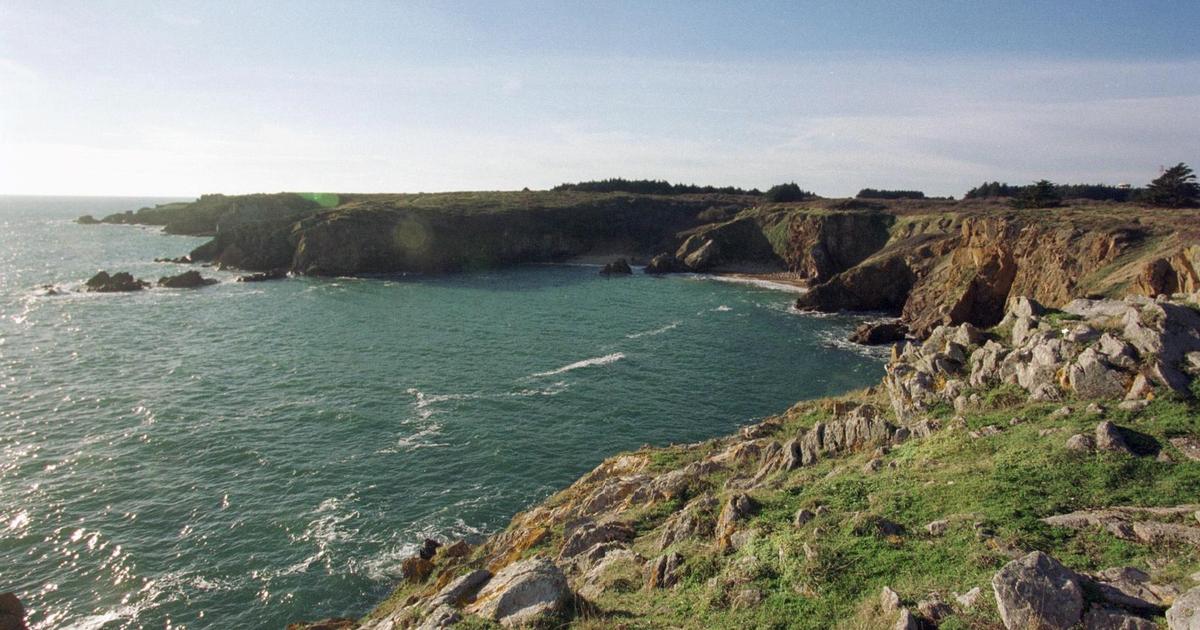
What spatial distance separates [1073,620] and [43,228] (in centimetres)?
25726

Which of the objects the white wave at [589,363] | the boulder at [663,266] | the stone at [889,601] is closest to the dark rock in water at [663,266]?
the boulder at [663,266]

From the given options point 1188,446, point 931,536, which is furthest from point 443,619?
point 1188,446

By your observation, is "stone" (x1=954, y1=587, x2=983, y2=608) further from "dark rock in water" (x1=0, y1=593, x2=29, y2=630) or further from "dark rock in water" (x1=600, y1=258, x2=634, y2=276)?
"dark rock in water" (x1=600, y1=258, x2=634, y2=276)

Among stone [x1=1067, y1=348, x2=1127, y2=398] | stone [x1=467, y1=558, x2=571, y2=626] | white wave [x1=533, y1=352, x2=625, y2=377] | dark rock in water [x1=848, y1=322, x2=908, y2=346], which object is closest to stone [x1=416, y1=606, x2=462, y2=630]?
stone [x1=467, y1=558, x2=571, y2=626]

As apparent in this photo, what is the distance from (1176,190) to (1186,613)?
272 feet

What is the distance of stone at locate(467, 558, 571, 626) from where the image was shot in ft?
41.0

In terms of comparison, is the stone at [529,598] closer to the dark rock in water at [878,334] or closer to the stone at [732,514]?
the stone at [732,514]

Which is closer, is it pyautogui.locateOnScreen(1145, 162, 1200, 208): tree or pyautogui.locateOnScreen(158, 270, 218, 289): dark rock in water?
pyautogui.locateOnScreen(1145, 162, 1200, 208): tree

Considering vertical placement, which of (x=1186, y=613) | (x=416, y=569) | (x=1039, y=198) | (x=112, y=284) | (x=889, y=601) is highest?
(x=1039, y=198)

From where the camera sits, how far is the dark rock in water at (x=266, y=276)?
92594mm

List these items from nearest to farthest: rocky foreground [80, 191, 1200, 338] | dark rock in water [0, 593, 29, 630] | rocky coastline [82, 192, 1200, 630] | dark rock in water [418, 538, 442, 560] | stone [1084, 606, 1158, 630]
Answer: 1. stone [1084, 606, 1158, 630]
2. rocky coastline [82, 192, 1200, 630]
3. dark rock in water [0, 593, 29, 630]
4. dark rock in water [418, 538, 442, 560]
5. rocky foreground [80, 191, 1200, 338]

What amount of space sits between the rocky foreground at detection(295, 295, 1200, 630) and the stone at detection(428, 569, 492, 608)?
0.20 ft

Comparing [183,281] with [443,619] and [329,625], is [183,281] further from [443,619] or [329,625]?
[443,619]

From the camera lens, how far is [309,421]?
37344 millimetres
